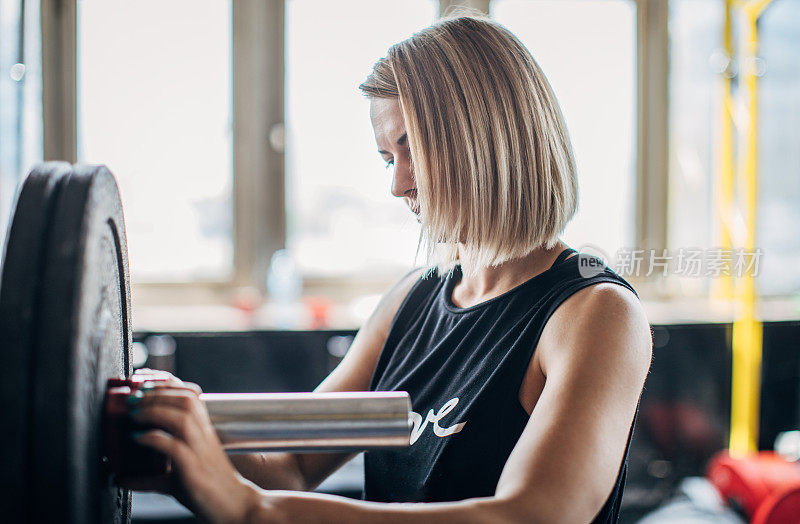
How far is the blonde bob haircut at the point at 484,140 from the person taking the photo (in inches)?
32.2

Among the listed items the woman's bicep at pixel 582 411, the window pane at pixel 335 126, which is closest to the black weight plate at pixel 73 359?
the woman's bicep at pixel 582 411

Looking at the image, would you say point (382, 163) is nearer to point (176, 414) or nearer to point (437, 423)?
point (437, 423)

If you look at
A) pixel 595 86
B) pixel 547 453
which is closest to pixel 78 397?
pixel 547 453

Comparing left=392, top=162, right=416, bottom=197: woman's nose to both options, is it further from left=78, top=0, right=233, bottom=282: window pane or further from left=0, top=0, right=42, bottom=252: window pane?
left=78, top=0, right=233, bottom=282: window pane

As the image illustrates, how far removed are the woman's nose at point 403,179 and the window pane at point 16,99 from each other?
5.09 feet

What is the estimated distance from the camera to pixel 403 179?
2.97 feet

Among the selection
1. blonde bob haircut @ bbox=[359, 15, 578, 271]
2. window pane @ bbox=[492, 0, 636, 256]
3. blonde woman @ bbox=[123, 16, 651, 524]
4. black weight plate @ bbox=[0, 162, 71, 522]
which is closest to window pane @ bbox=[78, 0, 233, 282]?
window pane @ bbox=[492, 0, 636, 256]

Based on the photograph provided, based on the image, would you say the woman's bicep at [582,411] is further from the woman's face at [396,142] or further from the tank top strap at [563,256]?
the woman's face at [396,142]

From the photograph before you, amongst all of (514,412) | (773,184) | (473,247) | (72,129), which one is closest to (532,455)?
(514,412)

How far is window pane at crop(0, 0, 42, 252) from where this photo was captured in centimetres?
200

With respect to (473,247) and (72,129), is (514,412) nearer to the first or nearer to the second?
(473,247)

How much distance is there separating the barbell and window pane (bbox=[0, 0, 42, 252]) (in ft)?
5.32

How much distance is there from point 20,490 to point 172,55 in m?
2.55

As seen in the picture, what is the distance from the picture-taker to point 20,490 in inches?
19.6
